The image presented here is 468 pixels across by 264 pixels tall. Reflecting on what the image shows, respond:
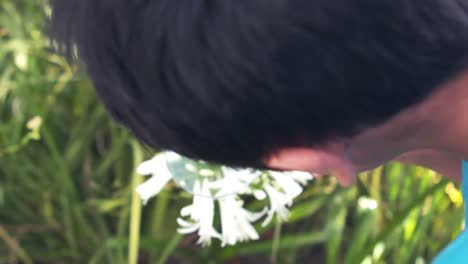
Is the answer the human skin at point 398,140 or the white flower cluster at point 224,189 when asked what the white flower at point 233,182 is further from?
the human skin at point 398,140

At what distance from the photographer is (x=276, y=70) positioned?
508 millimetres

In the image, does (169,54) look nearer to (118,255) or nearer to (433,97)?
(433,97)

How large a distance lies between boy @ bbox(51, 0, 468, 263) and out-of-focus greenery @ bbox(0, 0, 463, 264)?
2.04ft

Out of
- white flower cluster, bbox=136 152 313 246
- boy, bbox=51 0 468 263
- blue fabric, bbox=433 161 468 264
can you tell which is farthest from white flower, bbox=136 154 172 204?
blue fabric, bbox=433 161 468 264

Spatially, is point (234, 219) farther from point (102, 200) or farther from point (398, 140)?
point (102, 200)

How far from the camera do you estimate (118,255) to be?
1.25m

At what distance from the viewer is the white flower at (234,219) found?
2.80ft

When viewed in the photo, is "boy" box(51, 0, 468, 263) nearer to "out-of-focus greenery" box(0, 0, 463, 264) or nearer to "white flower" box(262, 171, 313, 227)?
"white flower" box(262, 171, 313, 227)

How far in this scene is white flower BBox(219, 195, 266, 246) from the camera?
85cm

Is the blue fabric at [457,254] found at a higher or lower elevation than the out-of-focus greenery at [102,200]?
lower

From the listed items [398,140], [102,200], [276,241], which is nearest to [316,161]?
[398,140]

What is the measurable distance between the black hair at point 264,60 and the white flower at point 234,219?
0.92ft

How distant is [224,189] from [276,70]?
0.35 metres

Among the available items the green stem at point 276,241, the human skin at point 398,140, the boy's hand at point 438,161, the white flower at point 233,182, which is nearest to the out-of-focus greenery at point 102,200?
the green stem at point 276,241
